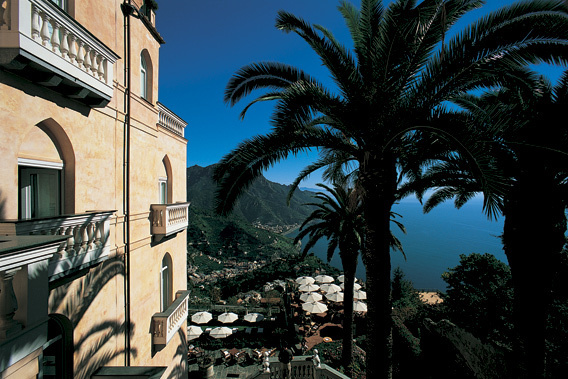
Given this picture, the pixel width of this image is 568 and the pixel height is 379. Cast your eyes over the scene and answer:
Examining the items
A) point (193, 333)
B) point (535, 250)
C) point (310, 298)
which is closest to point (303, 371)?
point (535, 250)

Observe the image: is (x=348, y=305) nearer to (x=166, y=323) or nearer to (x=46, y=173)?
(x=166, y=323)

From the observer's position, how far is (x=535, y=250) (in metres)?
5.66

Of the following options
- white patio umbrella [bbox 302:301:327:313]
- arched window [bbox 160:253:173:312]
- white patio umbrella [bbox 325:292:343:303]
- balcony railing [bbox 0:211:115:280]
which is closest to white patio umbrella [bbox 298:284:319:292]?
white patio umbrella [bbox 325:292:343:303]

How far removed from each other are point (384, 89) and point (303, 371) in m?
9.59

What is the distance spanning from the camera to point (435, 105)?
558cm

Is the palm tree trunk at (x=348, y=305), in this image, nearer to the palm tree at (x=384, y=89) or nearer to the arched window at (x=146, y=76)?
the palm tree at (x=384, y=89)

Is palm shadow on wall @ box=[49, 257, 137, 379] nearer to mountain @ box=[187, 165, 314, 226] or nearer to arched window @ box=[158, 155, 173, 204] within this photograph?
arched window @ box=[158, 155, 173, 204]

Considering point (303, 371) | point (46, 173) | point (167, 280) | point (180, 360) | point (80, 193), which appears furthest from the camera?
point (180, 360)

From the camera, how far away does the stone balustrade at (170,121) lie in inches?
351

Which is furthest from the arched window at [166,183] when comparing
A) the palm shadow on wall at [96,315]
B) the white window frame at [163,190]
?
the palm shadow on wall at [96,315]

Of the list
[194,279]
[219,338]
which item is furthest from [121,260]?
[194,279]

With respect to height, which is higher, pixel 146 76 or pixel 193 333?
pixel 146 76

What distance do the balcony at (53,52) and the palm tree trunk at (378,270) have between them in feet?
19.4

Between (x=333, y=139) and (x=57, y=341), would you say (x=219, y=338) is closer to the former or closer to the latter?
(x=57, y=341)
